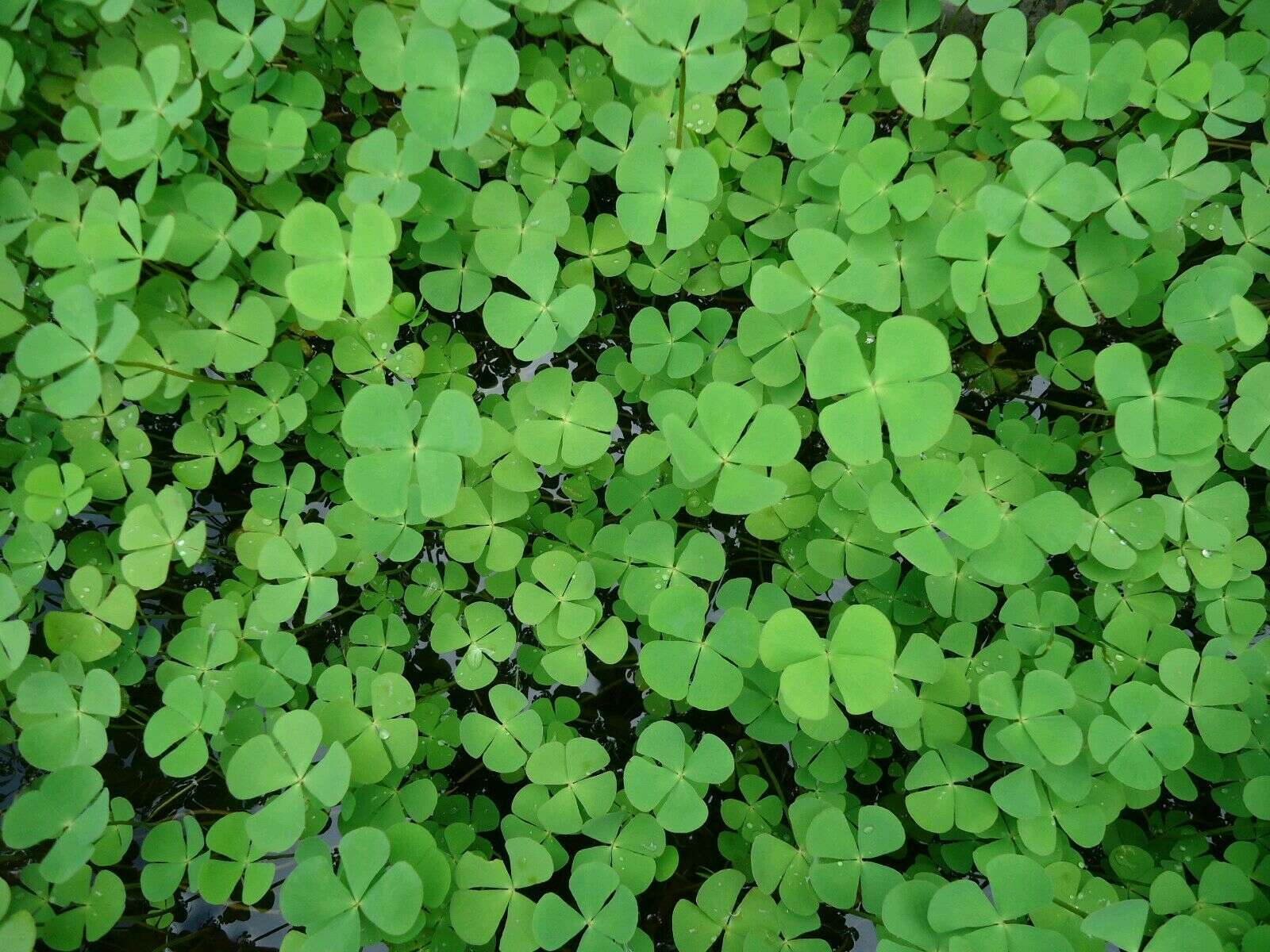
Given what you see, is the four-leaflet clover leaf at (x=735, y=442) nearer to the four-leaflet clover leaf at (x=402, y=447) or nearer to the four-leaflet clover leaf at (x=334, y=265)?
the four-leaflet clover leaf at (x=402, y=447)

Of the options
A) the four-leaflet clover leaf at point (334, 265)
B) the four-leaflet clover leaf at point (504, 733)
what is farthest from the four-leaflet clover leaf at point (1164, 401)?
the four-leaflet clover leaf at point (334, 265)

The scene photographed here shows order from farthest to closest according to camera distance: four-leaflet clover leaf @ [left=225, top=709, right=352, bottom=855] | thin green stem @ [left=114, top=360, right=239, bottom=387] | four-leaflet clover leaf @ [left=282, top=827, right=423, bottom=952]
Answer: thin green stem @ [left=114, top=360, right=239, bottom=387]
four-leaflet clover leaf @ [left=225, top=709, right=352, bottom=855]
four-leaflet clover leaf @ [left=282, top=827, right=423, bottom=952]

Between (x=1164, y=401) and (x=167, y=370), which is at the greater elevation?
(x=1164, y=401)

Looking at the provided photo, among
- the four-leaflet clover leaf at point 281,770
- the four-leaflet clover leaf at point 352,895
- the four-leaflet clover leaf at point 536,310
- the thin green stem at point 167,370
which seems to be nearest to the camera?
the four-leaflet clover leaf at point 352,895

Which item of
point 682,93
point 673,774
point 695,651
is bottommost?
point 673,774

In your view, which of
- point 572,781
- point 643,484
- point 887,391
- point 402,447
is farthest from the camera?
point 643,484

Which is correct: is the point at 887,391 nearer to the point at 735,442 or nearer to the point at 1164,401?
the point at 735,442

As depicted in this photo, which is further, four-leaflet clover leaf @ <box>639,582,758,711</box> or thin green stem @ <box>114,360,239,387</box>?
thin green stem @ <box>114,360,239,387</box>

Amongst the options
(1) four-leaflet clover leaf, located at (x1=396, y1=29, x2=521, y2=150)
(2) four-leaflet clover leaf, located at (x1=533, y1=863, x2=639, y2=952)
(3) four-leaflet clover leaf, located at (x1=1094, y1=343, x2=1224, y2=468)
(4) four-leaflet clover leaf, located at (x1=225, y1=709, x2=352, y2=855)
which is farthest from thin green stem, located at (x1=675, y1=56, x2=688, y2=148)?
(2) four-leaflet clover leaf, located at (x1=533, y1=863, x2=639, y2=952)

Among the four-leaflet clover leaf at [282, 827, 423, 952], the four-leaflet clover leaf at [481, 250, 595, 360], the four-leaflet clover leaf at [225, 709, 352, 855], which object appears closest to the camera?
the four-leaflet clover leaf at [282, 827, 423, 952]

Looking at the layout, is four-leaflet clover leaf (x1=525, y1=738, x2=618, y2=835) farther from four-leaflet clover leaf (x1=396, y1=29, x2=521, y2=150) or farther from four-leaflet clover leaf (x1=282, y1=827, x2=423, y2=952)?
four-leaflet clover leaf (x1=396, y1=29, x2=521, y2=150)

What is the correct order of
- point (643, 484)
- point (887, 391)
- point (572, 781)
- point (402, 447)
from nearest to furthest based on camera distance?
point (887, 391) → point (402, 447) → point (572, 781) → point (643, 484)

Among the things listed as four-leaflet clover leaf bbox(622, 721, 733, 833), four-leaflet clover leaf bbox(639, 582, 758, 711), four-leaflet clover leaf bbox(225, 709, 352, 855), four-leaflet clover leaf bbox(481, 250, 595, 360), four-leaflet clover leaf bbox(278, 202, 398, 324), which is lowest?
four-leaflet clover leaf bbox(225, 709, 352, 855)

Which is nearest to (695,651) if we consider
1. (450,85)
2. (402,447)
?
(402,447)
